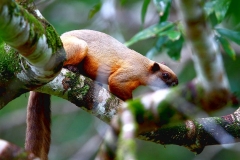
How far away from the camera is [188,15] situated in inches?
63.4

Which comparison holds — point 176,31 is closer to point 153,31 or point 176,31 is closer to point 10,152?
point 153,31

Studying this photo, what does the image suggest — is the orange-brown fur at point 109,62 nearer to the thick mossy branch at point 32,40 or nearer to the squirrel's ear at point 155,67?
the squirrel's ear at point 155,67

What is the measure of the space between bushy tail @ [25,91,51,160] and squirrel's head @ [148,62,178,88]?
1054 millimetres

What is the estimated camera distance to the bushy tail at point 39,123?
3.78 m

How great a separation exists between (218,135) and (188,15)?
90.2 inches

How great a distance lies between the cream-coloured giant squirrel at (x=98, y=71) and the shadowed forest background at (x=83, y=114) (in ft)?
7.69

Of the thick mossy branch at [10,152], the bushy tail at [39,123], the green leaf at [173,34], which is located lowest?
the bushy tail at [39,123]

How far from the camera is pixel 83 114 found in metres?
8.16

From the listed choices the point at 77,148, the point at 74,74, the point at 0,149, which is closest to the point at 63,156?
the point at 77,148

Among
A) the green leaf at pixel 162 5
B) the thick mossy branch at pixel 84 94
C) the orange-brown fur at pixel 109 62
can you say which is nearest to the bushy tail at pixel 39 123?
the orange-brown fur at pixel 109 62

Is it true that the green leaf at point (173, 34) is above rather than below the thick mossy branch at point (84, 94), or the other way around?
below

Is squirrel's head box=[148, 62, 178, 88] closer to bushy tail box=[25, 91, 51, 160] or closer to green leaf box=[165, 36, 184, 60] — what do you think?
green leaf box=[165, 36, 184, 60]

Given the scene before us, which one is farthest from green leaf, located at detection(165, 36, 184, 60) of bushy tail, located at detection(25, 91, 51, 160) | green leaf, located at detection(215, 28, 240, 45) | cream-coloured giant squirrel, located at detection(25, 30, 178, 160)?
bushy tail, located at detection(25, 91, 51, 160)

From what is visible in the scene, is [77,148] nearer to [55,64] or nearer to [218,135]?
[218,135]
